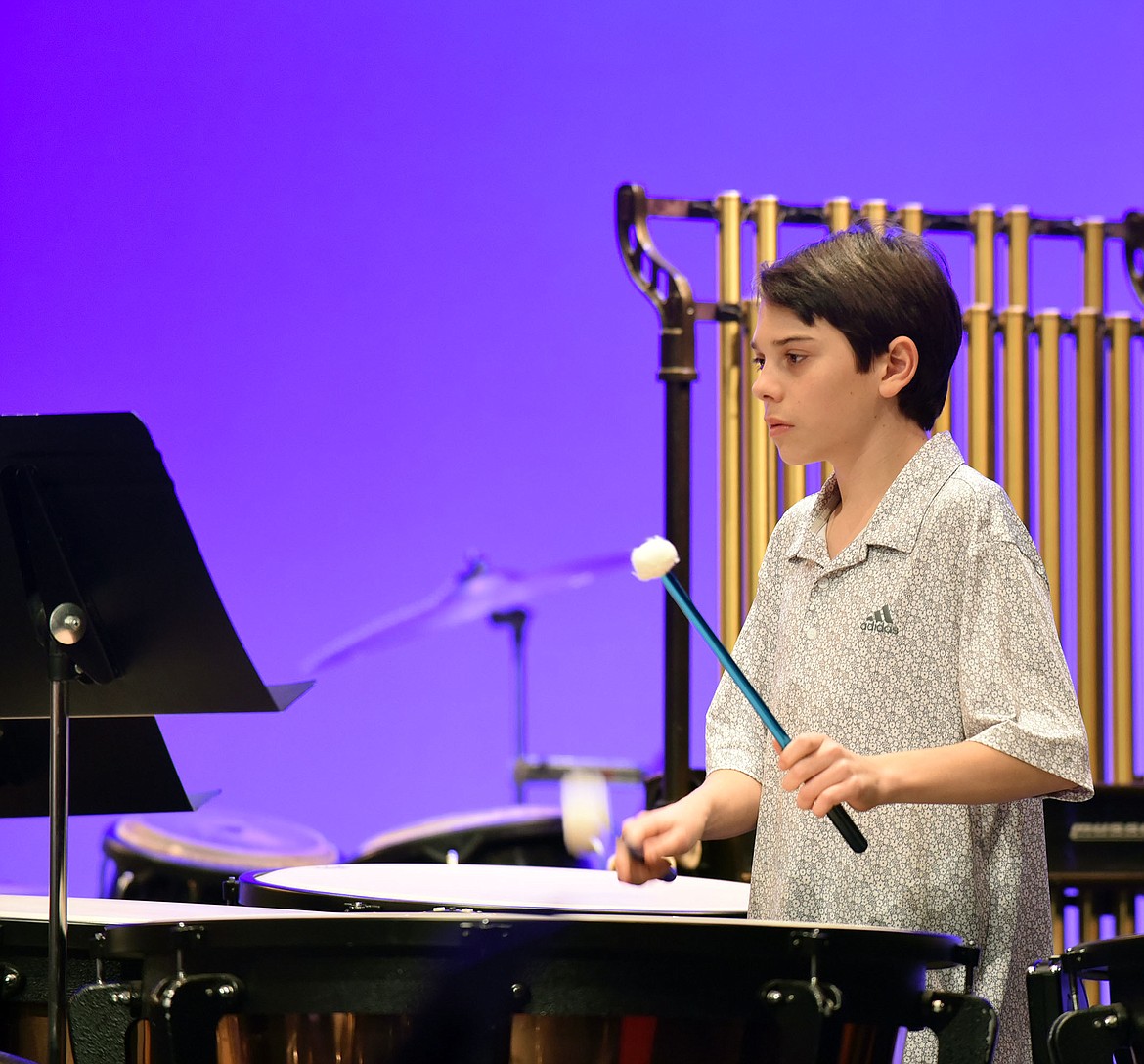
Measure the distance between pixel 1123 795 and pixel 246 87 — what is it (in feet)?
11.0

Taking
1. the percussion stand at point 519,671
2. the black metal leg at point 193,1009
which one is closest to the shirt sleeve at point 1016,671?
the black metal leg at point 193,1009

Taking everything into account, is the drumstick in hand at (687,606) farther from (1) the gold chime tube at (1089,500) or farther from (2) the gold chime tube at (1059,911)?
(1) the gold chime tube at (1089,500)

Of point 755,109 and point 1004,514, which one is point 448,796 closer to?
point 755,109

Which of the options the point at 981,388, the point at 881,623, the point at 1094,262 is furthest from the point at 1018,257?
the point at 881,623

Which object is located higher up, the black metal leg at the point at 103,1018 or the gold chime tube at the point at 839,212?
the gold chime tube at the point at 839,212

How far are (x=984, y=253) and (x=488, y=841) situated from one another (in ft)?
5.61

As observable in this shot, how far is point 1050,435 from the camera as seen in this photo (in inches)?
147

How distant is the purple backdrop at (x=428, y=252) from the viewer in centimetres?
504

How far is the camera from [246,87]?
16.9 feet

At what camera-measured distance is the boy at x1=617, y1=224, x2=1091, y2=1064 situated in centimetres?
142

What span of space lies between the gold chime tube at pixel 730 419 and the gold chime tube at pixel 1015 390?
0.62m

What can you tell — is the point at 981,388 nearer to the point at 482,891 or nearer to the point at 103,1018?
the point at 482,891

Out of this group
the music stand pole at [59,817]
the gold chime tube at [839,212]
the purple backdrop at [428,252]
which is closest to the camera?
the music stand pole at [59,817]

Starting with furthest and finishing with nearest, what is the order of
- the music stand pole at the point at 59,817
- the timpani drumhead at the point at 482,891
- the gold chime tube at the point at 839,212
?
the gold chime tube at the point at 839,212
the timpani drumhead at the point at 482,891
the music stand pole at the point at 59,817
